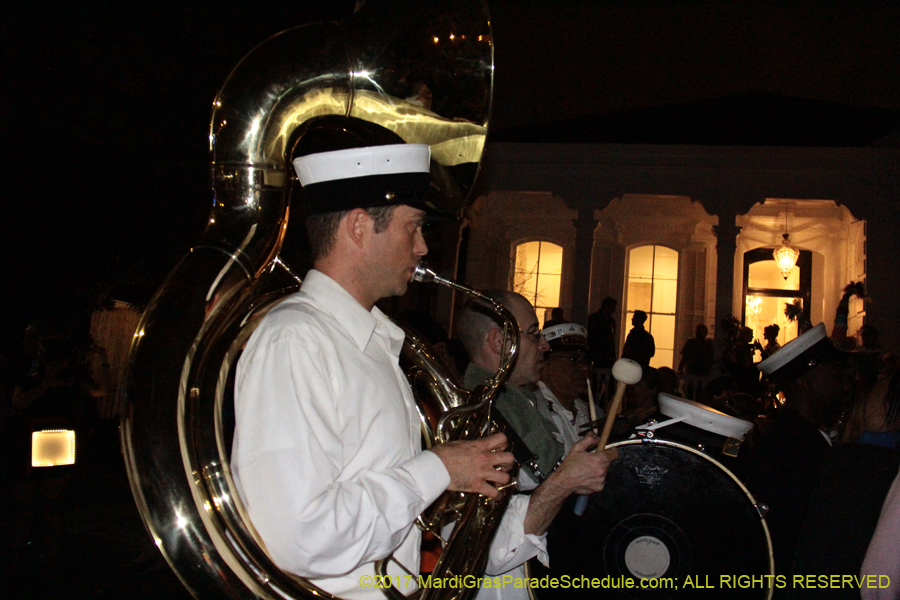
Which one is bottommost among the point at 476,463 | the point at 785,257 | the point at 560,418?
the point at 560,418

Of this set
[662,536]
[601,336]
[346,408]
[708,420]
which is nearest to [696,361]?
[601,336]

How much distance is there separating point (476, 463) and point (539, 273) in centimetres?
1345

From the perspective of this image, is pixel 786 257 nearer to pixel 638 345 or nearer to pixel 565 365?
pixel 638 345

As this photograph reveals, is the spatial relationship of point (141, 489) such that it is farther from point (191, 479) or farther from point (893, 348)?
point (893, 348)

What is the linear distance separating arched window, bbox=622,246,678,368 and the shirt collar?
13.2 metres

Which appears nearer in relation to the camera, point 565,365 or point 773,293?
point 565,365

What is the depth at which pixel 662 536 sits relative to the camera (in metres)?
2.53

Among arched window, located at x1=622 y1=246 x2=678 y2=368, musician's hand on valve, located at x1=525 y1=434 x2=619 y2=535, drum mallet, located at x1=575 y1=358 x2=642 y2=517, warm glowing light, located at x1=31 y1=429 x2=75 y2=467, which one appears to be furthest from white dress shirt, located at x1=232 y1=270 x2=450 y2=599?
arched window, located at x1=622 y1=246 x2=678 y2=368

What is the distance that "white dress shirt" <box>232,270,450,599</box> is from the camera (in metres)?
1.39

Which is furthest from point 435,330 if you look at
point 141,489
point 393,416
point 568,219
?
point 568,219

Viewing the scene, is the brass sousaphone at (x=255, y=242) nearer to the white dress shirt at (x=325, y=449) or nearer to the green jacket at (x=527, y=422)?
the white dress shirt at (x=325, y=449)

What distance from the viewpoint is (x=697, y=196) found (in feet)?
40.5

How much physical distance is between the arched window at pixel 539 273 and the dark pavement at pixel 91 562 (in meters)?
9.06

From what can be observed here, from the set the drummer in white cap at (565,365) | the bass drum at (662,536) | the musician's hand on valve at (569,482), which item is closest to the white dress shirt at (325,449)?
the musician's hand on valve at (569,482)
